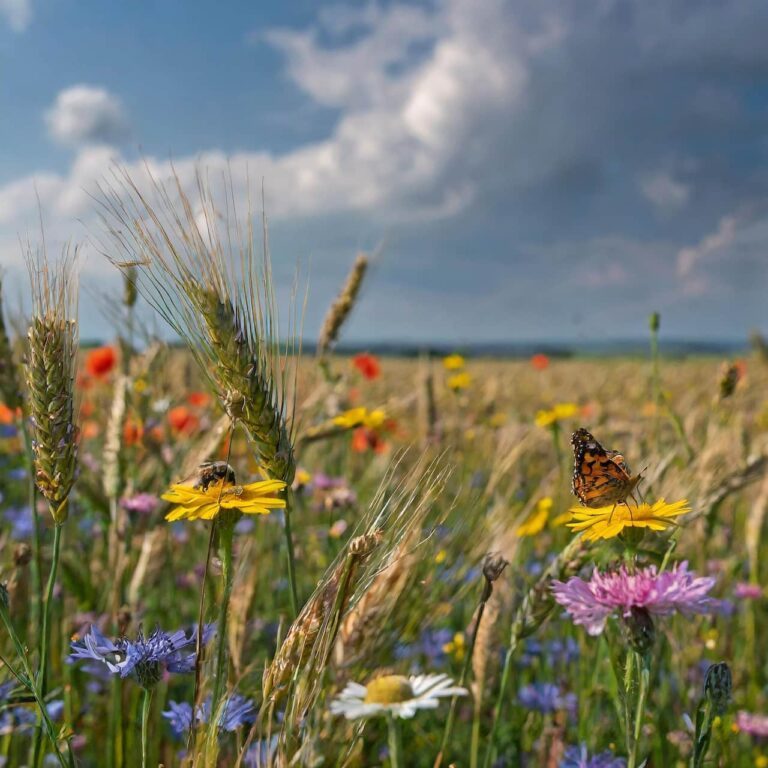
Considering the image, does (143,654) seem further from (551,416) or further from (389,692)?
(551,416)

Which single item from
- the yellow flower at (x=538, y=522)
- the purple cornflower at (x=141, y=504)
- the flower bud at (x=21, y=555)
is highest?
the flower bud at (x=21, y=555)

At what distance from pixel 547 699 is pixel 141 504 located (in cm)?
156

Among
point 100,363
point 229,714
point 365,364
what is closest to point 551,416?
point 365,364

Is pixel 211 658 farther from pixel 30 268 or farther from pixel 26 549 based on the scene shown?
pixel 30 268

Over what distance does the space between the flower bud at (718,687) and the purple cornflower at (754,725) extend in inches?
66.6

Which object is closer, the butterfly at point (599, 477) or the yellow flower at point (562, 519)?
the butterfly at point (599, 477)

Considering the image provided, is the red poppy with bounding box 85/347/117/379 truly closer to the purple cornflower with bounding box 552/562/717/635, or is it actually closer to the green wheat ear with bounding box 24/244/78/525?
the green wheat ear with bounding box 24/244/78/525

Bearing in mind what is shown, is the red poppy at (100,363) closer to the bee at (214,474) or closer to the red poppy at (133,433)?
the red poppy at (133,433)

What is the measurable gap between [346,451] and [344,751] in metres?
4.51

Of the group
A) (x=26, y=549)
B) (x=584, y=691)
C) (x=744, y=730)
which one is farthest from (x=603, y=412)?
(x=26, y=549)

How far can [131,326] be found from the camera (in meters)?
3.27

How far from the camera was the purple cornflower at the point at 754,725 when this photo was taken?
108 inches

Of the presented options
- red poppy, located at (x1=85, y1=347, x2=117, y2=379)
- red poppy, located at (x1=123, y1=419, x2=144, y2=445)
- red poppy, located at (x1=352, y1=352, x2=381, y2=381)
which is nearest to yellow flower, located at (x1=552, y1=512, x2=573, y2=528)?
red poppy, located at (x1=123, y1=419, x2=144, y2=445)

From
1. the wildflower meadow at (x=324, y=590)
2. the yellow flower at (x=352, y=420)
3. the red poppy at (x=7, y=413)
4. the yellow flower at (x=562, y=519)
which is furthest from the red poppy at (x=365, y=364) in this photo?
the yellow flower at (x=562, y=519)
